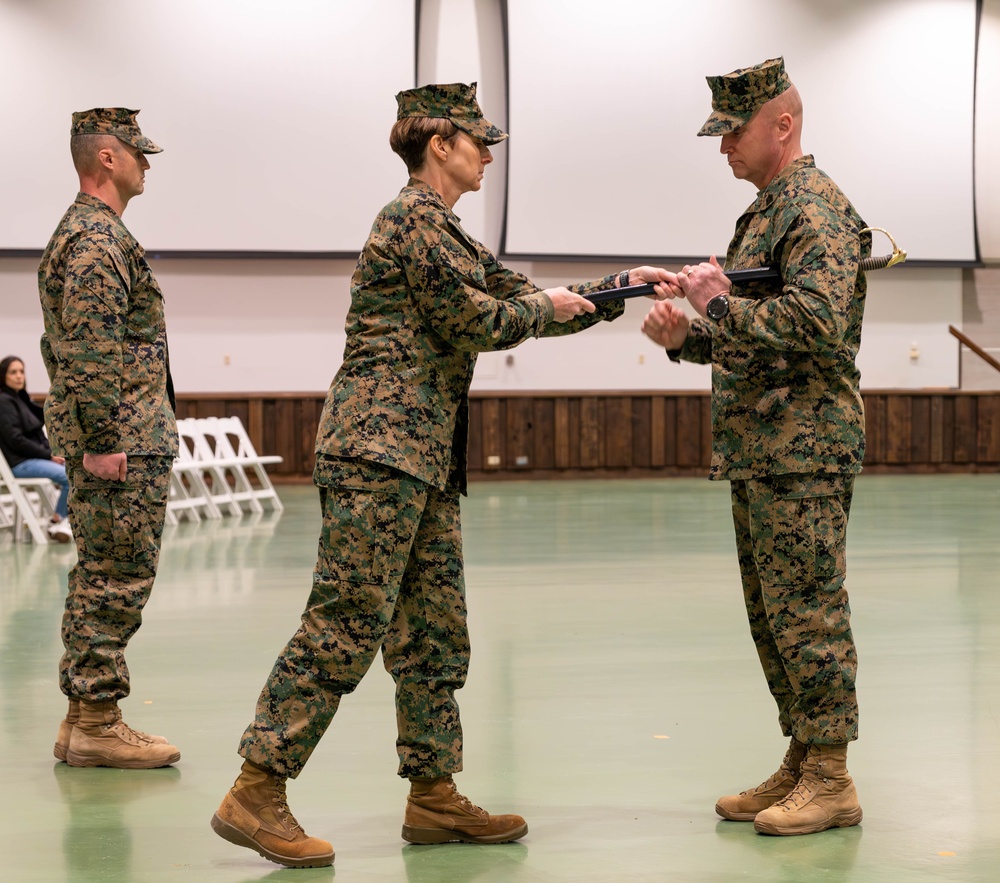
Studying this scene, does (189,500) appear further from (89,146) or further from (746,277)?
(746,277)

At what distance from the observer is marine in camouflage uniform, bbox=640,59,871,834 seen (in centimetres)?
286

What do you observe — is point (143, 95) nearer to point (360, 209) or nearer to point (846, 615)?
point (360, 209)

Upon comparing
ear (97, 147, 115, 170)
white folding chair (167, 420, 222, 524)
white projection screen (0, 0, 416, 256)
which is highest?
white projection screen (0, 0, 416, 256)

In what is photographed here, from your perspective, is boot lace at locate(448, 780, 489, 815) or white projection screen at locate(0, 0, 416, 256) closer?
boot lace at locate(448, 780, 489, 815)

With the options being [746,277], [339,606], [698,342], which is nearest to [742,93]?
[746,277]

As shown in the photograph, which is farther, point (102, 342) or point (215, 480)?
point (215, 480)

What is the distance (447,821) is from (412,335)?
3.34ft

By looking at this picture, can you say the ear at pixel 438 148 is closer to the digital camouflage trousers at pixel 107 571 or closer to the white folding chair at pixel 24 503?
the digital camouflage trousers at pixel 107 571

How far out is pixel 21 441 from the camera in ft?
28.8

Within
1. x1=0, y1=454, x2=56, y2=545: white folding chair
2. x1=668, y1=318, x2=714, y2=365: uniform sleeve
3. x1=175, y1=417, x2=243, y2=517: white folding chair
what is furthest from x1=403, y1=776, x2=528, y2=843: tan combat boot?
x1=175, y1=417, x2=243, y2=517: white folding chair

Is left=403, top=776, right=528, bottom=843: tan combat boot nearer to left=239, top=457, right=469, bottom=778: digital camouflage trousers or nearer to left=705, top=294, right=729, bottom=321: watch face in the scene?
left=239, top=457, right=469, bottom=778: digital camouflage trousers

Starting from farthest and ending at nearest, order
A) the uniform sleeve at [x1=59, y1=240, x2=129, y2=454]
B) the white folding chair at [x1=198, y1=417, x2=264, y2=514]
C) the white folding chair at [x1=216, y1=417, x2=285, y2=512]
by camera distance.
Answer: the white folding chair at [x1=216, y1=417, x2=285, y2=512], the white folding chair at [x1=198, y1=417, x2=264, y2=514], the uniform sleeve at [x1=59, y1=240, x2=129, y2=454]

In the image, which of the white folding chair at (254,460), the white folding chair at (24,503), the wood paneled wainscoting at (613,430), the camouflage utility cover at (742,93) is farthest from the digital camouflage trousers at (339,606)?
the wood paneled wainscoting at (613,430)

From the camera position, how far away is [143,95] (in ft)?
44.0
